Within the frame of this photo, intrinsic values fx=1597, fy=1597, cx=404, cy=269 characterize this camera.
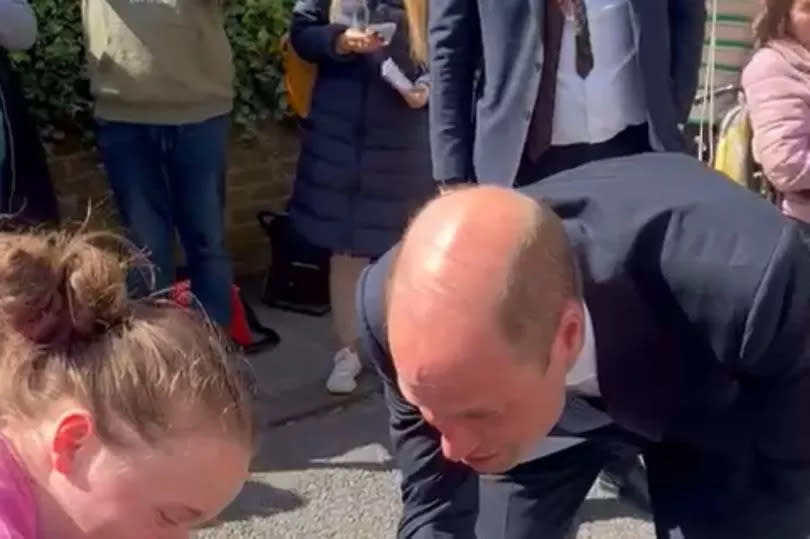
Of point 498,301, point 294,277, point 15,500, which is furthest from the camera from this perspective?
point 294,277

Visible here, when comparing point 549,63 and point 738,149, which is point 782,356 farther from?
point 738,149

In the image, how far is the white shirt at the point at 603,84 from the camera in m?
3.51

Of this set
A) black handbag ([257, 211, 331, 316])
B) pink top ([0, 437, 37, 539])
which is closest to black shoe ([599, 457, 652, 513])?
black handbag ([257, 211, 331, 316])

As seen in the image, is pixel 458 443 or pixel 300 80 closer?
pixel 458 443

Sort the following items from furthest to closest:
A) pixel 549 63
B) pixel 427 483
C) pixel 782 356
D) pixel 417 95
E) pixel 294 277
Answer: pixel 294 277
pixel 417 95
pixel 549 63
pixel 427 483
pixel 782 356

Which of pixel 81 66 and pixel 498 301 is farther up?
pixel 498 301

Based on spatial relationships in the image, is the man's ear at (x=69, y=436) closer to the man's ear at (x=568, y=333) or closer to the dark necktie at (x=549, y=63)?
the man's ear at (x=568, y=333)

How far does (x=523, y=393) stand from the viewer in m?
2.07

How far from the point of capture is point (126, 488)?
1.75 m

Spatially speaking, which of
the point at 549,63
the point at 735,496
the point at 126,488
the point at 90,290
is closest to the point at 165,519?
the point at 126,488

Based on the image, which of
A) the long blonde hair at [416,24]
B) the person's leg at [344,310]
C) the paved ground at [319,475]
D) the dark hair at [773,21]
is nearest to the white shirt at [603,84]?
the dark hair at [773,21]

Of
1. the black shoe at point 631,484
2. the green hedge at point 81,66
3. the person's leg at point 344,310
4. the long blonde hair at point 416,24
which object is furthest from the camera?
the green hedge at point 81,66

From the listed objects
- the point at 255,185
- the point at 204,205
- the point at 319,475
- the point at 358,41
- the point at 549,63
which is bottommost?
the point at 319,475

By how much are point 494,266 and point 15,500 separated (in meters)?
0.68
